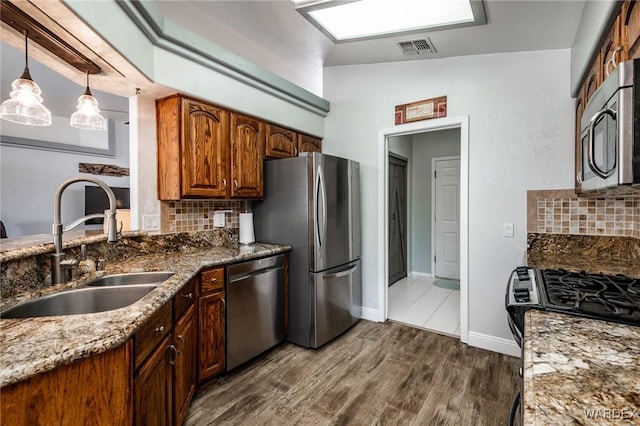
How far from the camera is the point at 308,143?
3.48m

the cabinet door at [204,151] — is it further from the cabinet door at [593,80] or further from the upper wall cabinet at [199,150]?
the cabinet door at [593,80]

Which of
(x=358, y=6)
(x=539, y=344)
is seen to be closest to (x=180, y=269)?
(x=539, y=344)

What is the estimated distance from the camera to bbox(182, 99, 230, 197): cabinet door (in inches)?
90.4

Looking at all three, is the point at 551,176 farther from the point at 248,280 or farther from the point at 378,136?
the point at 248,280

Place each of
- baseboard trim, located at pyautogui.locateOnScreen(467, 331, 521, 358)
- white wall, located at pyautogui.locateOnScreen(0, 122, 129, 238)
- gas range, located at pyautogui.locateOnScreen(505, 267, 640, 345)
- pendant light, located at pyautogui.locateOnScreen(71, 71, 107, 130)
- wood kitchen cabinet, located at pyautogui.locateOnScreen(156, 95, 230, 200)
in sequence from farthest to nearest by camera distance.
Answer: white wall, located at pyautogui.locateOnScreen(0, 122, 129, 238)
baseboard trim, located at pyautogui.locateOnScreen(467, 331, 521, 358)
wood kitchen cabinet, located at pyautogui.locateOnScreen(156, 95, 230, 200)
pendant light, located at pyautogui.locateOnScreen(71, 71, 107, 130)
gas range, located at pyautogui.locateOnScreen(505, 267, 640, 345)

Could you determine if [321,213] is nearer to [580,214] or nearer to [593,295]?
[593,295]

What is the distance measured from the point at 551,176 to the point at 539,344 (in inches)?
83.7

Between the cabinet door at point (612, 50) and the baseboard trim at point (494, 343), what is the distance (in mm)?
2051

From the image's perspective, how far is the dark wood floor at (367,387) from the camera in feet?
6.18

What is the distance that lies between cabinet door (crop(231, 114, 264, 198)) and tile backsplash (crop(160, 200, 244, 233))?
356mm

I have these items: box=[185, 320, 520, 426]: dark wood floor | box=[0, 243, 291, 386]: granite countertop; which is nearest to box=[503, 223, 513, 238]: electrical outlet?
box=[185, 320, 520, 426]: dark wood floor

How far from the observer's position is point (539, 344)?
2.82 ft

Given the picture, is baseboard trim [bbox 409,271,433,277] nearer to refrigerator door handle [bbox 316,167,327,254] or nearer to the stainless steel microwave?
refrigerator door handle [bbox 316,167,327,254]

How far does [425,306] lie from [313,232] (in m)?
1.99
